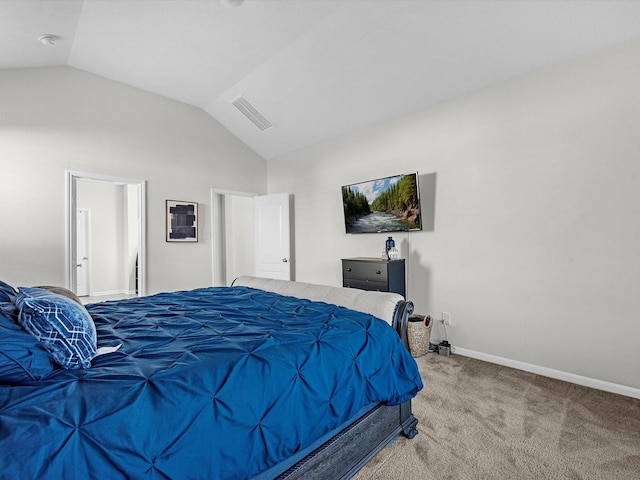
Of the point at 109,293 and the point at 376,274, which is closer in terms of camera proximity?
the point at 376,274

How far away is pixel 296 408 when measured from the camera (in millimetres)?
1283

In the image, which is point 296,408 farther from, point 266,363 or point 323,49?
point 323,49

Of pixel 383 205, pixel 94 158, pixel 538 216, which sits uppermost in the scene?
pixel 94 158

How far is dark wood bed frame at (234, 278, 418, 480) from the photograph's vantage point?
4.48ft

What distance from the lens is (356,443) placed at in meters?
1.63

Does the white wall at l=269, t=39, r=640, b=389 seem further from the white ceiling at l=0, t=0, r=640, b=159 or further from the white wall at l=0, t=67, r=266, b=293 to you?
the white wall at l=0, t=67, r=266, b=293

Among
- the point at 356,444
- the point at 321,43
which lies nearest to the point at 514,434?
the point at 356,444

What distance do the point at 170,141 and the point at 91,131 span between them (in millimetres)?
955

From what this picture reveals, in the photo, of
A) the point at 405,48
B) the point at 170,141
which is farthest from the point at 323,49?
the point at 170,141

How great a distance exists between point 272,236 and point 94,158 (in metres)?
2.62

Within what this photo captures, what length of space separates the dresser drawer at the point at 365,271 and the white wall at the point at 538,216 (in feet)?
1.62

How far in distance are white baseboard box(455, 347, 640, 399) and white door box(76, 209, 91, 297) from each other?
713 centimetres

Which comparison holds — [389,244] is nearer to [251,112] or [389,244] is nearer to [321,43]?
[321,43]

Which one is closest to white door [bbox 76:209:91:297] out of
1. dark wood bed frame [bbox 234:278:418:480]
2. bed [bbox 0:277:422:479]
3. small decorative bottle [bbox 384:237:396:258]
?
bed [bbox 0:277:422:479]
